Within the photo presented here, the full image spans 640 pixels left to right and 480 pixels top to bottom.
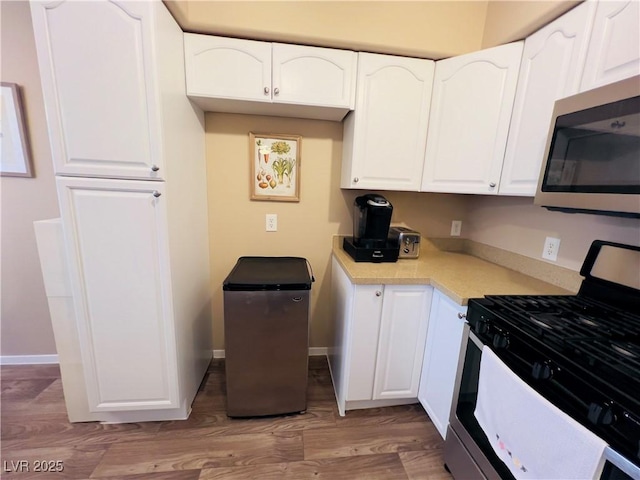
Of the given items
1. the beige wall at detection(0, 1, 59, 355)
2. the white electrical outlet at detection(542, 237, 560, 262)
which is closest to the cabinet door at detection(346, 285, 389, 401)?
the white electrical outlet at detection(542, 237, 560, 262)

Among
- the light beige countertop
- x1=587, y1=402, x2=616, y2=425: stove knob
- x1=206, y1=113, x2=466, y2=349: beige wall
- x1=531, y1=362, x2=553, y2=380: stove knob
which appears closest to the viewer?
x1=587, y1=402, x2=616, y2=425: stove knob

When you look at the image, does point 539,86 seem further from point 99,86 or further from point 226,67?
Answer: point 99,86

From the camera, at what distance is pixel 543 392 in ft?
2.59

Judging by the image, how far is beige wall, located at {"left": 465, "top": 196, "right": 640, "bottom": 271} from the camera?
1175mm

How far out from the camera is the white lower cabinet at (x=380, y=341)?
4.67ft

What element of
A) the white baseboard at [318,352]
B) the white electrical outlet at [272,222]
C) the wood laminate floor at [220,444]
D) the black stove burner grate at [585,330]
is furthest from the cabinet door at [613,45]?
the white baseboard at [318,352]

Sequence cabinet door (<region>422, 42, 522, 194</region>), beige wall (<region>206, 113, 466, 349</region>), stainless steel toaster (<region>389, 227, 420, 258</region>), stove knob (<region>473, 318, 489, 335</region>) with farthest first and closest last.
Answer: beige wall (<region>206, 113, 466, 349</region>), stainless steel toaster (<region>389, 227, 420, 258</region>), cabinet door (<region>422, 42, 522, 194</region>), stove knob (<region>473, 318, 489, 335</region>)

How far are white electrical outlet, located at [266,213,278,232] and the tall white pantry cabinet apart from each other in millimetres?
541

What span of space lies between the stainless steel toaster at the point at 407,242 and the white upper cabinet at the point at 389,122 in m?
0.30

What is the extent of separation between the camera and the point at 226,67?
4.69 ft

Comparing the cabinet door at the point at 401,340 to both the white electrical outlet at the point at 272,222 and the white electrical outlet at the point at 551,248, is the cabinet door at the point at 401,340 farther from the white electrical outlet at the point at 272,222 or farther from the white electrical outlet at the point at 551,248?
the white electrical outlet at the point at 272,222

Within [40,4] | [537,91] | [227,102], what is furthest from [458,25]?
[40,4]

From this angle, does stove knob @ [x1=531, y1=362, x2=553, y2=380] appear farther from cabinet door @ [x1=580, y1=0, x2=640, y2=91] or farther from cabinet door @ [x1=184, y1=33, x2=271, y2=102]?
cabinet door @ [x1=184, y1=33, x2=271, y2=102]

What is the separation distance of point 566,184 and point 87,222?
213cm
